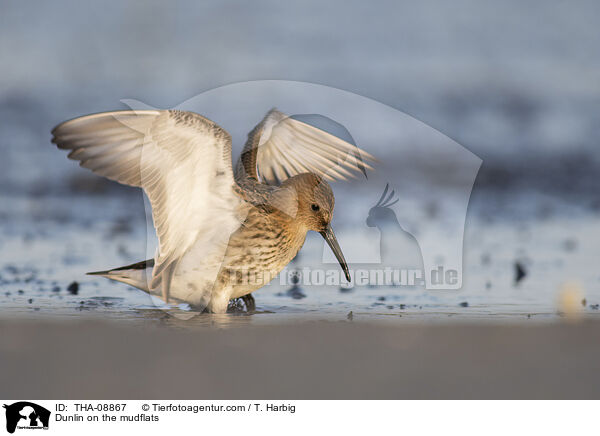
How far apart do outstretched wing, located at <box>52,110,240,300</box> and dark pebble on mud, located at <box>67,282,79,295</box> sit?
0.68 metres

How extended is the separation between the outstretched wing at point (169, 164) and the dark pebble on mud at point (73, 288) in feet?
2.24

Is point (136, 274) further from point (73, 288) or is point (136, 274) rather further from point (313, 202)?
point (313, 202)

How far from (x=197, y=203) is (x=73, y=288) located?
1.27 m

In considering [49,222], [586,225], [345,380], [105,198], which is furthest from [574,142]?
[345,380]

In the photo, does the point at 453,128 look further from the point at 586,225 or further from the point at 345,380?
the point at 345,380

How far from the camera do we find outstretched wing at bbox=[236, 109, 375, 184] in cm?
580

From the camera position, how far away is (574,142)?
32.7 feet

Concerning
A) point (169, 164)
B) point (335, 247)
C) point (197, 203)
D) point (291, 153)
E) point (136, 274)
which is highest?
point (291, 153)

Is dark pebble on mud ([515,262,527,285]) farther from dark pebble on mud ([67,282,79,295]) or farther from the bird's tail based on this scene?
dark pebble on mud ([67,282,79,295])

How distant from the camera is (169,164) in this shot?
4750 mm

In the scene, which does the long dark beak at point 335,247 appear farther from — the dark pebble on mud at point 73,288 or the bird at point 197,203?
the dark pebble on mud at point 73,288

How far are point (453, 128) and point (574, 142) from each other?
1.55 metres
